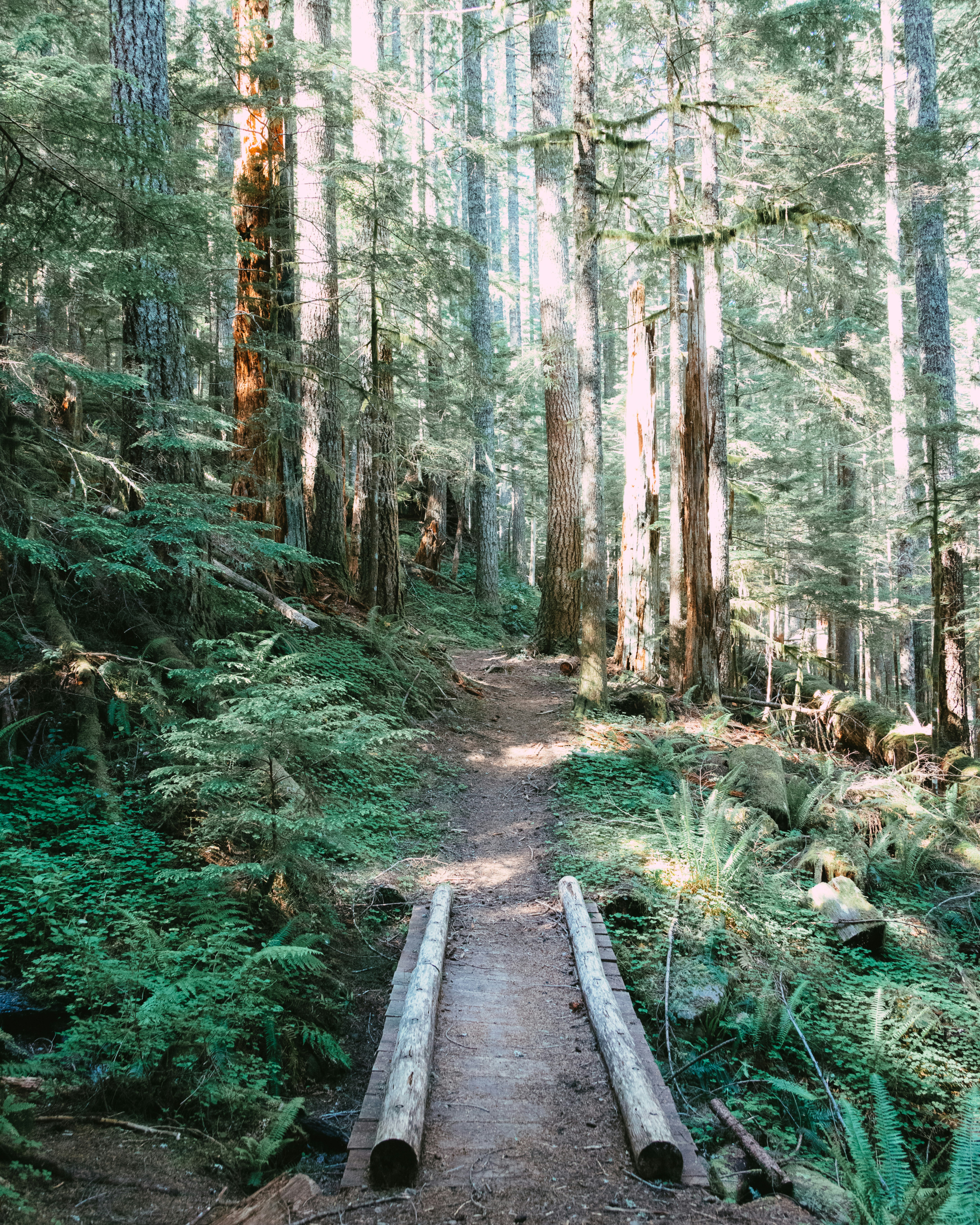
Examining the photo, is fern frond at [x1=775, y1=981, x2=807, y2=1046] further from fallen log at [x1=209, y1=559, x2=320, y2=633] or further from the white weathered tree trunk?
the white weathered tree trunk

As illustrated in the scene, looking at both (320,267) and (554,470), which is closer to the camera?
(320,267)

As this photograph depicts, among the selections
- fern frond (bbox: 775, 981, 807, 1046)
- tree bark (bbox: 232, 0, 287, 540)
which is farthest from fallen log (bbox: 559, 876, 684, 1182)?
tree bark (bbox: 232, 0, 287, 540)

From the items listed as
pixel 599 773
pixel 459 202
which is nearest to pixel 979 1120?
pixel 599 773

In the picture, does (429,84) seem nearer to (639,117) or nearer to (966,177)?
(639,117)

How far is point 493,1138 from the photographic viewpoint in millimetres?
3240

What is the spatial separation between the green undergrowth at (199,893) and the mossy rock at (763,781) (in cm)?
358

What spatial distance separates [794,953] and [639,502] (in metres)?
8.59

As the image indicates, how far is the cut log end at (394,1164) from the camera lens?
2.92m

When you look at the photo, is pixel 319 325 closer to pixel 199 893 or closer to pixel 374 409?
pixel 374 409

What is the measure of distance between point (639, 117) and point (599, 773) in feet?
28.4

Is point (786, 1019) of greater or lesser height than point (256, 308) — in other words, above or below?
below

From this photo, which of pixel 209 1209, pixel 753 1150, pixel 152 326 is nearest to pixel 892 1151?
pixel 753 1150

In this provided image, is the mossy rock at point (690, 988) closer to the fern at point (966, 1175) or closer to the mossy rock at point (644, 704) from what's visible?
the fern at point (966, 1175)

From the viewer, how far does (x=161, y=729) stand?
5617 mm
